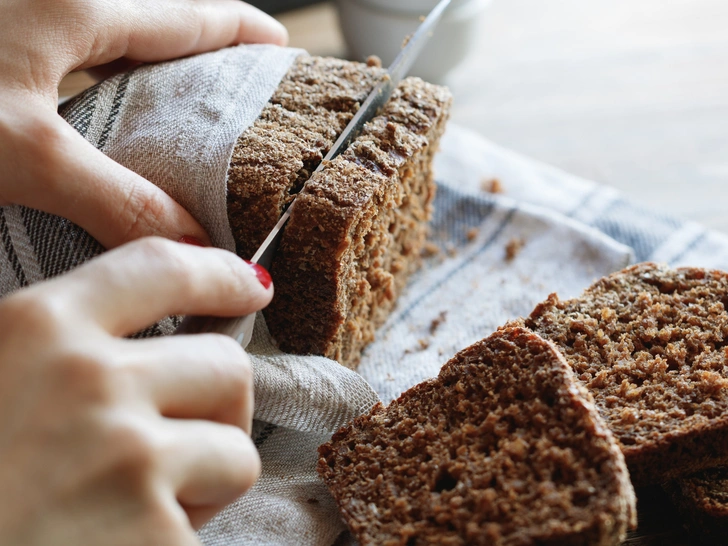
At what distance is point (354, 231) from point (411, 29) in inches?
66.3

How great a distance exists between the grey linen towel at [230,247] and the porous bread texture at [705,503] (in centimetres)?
94

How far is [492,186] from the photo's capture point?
11.6 feet

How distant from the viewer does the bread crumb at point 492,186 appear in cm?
353

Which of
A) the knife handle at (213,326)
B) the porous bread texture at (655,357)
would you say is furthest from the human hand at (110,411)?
the porous bread texture at (655,357)

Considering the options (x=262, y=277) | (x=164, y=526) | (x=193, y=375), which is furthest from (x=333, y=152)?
(x=164, y=526)

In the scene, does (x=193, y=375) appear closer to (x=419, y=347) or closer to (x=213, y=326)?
(x=213, y=326)

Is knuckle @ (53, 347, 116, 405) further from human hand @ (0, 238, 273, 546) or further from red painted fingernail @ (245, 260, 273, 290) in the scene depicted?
red painted fingernail @ (245, 260, 273, 290)

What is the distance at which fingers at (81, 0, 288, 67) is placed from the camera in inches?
93.0

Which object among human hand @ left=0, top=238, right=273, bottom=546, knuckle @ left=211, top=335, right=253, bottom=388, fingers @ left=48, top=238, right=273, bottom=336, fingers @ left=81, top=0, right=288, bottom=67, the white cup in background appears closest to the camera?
human hand @ left=0, top=238, right=273, bottom=546

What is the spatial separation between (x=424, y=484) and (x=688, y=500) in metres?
0.79

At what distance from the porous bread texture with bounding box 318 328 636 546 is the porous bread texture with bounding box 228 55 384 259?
69cm

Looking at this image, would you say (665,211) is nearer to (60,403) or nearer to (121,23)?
(121,23)

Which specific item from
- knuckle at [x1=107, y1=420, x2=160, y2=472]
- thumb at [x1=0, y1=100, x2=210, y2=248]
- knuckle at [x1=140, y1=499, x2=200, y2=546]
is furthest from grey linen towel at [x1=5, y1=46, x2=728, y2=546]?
knuckle at [x1=107, y1=420, x2=160, y2=472]

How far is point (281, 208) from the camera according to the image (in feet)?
7.09
